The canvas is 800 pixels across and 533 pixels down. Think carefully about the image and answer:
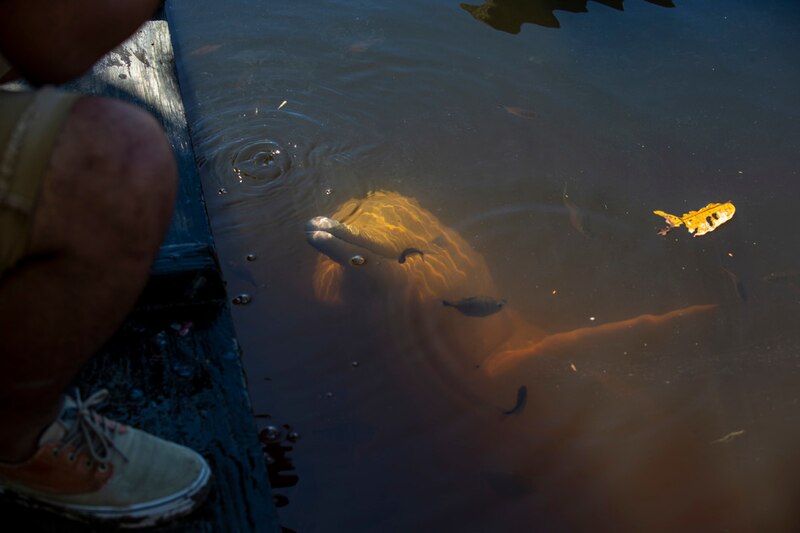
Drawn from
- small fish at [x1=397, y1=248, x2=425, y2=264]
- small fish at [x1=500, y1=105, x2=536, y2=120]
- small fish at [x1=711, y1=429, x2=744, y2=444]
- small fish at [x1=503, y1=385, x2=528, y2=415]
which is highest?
small fish at [x1=500, y1=105, x2=536, y2=120]

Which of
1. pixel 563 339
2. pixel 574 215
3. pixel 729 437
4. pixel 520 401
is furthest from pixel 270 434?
pixel 574 215

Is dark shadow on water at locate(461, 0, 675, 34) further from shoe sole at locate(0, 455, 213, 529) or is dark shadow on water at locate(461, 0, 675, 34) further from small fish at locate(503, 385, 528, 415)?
shoe sole at locate(0, 455, 213, 529)

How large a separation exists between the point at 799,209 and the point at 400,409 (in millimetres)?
2278

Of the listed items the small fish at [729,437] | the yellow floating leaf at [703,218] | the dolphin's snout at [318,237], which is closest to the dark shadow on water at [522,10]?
the yellow floating leaf at [703,218]

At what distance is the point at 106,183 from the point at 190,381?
735 millimetres

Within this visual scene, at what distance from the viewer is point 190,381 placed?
204cm

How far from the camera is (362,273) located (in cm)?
327

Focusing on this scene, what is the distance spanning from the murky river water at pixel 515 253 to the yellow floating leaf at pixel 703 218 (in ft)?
0.20

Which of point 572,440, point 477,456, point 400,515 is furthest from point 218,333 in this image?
Answer: point 572,440

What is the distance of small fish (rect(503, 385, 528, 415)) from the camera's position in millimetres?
2807

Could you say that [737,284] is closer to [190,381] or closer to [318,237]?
[318,237]

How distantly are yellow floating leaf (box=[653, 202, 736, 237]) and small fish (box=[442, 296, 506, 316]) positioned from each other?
3.30ft

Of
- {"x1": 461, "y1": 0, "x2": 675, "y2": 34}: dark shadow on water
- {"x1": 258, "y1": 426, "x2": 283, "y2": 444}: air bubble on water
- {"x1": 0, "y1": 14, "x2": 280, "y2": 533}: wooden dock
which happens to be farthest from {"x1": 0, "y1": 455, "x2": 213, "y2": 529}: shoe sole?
{"x1": 461, "y1": 0, "x2": 675, "y2": 34}: dark shadow on water

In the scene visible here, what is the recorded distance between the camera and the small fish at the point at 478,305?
3.16 m
